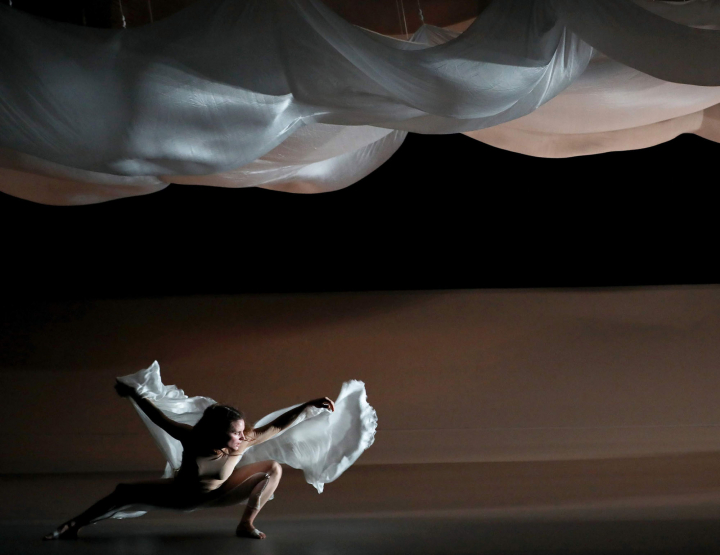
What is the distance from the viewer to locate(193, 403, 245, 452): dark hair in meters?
2.40

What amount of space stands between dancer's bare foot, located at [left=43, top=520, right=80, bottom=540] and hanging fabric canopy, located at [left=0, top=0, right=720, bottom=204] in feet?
4.00

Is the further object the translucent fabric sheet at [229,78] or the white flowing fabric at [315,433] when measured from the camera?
the white flowing fabric at [315,433]

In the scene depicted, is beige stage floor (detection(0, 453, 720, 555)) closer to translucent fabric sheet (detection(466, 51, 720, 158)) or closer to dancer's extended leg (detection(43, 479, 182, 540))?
dancer's extended leg (detection(43, 479, 182, 540))

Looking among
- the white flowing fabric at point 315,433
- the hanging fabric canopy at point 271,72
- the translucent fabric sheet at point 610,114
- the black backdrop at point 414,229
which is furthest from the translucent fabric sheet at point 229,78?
the black backdrop at point 414,229

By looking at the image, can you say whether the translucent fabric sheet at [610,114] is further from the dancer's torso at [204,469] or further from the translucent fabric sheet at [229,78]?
the dancer's torso at [204,469]

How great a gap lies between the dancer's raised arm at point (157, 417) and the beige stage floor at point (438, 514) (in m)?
0.34

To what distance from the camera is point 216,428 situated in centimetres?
240

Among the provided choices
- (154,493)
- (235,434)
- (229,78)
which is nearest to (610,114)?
(229,78)

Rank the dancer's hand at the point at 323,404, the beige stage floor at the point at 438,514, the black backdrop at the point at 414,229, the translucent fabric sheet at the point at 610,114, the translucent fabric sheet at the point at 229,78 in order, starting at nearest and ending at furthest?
the translucent fabric sheet at the point at 229,78
the beige stage floor at the point at 438,514
the translucent fabric sheet at the point at 610,114
the dancer's hand at the point at 323,404
the black backdrop at the point at 414,229

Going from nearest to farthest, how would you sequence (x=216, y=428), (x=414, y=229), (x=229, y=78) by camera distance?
(x=229, y=78) → (x=216, y=428) → (x=414, y=229)

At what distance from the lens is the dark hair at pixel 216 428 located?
7.86ft

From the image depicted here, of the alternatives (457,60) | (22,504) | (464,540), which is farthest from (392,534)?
(22,504)

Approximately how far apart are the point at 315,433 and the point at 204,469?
0.41m

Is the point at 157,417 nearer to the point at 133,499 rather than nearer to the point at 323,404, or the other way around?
the point at 133,499
